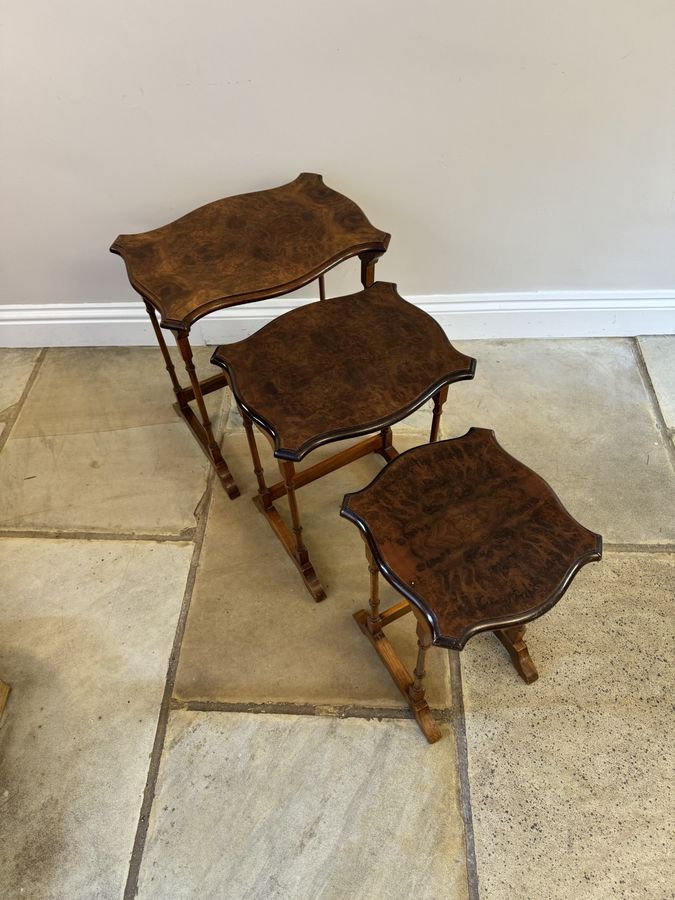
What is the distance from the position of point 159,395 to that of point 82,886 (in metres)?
1.42

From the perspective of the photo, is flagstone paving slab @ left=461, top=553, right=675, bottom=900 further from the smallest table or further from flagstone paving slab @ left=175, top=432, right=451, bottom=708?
the smallest table

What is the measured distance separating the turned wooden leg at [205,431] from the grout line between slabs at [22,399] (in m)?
0.60

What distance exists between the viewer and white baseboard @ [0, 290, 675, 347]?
2141 mm

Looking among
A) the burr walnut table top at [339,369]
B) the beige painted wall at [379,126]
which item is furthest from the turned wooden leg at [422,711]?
the beige painted wall at [379,126]

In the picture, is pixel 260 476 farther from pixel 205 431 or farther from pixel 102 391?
pixel 102 391

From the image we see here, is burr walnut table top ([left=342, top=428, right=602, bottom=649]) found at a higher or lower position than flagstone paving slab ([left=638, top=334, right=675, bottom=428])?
higher

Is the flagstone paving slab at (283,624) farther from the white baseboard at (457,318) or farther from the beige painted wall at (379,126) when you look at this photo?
the beige painted wall at (379,126)

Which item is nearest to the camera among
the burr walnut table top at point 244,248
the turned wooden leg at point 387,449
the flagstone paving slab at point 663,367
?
the burr walnut table top at point 244,248

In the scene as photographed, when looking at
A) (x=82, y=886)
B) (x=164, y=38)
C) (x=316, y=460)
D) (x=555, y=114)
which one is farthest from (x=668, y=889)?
(x=164, y=38)

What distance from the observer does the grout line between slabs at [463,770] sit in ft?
3.92

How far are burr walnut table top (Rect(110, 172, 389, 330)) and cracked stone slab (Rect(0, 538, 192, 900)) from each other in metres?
0.72

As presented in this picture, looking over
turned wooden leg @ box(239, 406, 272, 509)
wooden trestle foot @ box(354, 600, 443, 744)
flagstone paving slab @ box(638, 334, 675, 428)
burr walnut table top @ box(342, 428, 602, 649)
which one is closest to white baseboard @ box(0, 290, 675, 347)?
flagstone paving slab @ box(638, 334, 675, 428)

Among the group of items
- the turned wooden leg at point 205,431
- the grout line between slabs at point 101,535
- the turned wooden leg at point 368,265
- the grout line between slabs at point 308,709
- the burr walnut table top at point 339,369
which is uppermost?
the turned wooden leg at point 368,265

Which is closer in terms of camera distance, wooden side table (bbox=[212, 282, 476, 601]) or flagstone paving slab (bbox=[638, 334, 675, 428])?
wooden side table (bbox=[212, 282, 476, 601])
